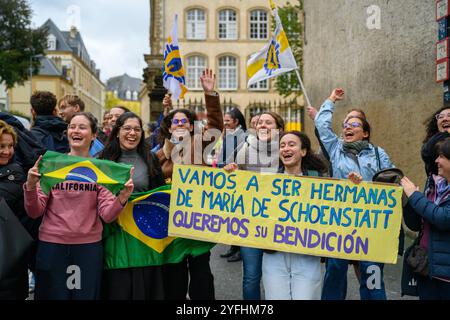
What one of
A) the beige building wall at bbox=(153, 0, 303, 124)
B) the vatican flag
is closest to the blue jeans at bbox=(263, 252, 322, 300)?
the vatican flag

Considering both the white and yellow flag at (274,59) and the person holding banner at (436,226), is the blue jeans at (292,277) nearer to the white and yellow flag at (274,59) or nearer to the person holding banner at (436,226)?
the person holding banner at (436,226)

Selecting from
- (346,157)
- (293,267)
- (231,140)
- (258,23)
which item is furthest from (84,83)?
(293,267)

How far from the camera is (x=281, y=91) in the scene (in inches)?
1117

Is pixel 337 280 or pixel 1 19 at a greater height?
pixel 1 19

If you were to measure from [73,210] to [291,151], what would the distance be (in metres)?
1.85

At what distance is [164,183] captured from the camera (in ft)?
15.5

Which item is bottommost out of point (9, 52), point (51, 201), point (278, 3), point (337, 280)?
point (337, 280)

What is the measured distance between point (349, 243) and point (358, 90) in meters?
8.90

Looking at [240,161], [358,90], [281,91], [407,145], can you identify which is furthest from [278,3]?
[240,161]

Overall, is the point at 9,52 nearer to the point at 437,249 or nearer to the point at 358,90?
the point at 358,90

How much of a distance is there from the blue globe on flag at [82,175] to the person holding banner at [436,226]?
252 cm

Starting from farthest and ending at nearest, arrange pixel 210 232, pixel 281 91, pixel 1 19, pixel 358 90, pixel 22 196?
1. pixel 1 19
2. pixel 281 91
3. pixel 358 90
4. pixel 210 232
5. pixel 22 196

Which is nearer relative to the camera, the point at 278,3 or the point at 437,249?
the point at 437,249

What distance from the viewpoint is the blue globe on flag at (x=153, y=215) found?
14.7 feet
